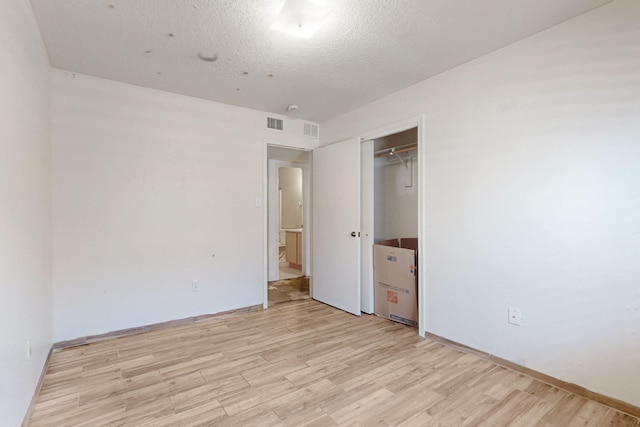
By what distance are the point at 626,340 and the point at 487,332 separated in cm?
84

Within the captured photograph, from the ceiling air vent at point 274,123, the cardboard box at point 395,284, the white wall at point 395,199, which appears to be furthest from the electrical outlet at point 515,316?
the ceiling air vent at point 274,123

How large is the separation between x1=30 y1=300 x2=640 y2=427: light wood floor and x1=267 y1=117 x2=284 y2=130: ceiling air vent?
98.5 inches

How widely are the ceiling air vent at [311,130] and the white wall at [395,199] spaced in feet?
3.11

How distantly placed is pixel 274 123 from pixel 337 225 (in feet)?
5.12

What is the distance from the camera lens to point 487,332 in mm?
2510

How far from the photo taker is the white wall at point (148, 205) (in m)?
2.76

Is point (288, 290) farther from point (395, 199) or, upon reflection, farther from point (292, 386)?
point (292, 386)

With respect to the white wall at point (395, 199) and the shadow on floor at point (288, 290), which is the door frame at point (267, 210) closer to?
the shadow on floor at point (288, 290)

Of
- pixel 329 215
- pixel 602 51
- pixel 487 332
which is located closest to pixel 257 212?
pixel 329 215

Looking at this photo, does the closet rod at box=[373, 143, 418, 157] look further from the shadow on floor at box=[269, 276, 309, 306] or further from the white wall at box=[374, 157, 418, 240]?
the shadow on floor at box=[269, 276, 309, 306]

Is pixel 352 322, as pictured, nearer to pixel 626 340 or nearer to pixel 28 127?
pixel 626 340

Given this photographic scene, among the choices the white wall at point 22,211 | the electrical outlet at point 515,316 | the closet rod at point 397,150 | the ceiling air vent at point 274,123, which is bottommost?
the electrical outlet at point 515,316

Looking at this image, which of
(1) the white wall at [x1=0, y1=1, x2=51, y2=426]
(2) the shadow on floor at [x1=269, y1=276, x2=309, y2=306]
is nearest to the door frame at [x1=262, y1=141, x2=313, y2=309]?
(2) the shadow on floor at [x1=269, y1=276, x2=309, y2=306]

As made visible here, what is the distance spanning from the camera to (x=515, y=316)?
234 cm
